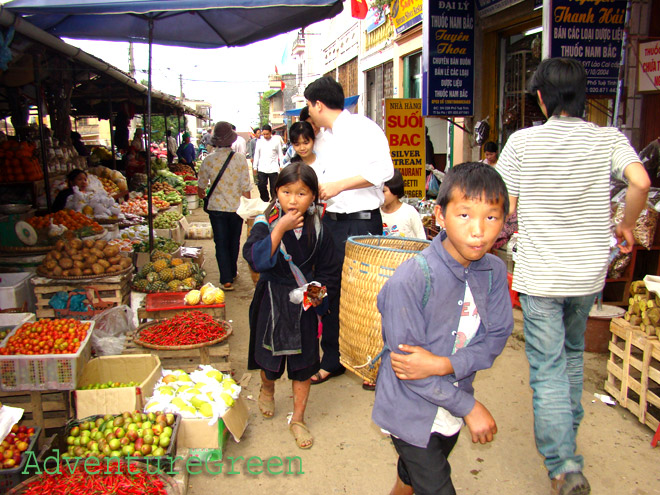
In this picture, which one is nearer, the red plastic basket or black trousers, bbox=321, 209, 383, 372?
black trousers, bbox=321, 209, 383, 372

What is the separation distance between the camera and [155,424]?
2891 mm

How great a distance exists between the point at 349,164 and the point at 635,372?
2.52 m

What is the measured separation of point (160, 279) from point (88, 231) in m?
1.47

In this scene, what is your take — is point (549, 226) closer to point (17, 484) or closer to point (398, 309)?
point (398, 309)

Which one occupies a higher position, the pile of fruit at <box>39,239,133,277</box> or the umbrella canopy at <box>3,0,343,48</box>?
the umbrella canopy at <box>3,0,343,48</box>

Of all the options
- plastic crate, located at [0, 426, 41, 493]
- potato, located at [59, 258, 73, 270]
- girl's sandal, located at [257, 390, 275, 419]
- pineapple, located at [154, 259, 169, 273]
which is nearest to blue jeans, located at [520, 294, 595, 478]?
girl's sandal, located at [257, 390, 275, 419]

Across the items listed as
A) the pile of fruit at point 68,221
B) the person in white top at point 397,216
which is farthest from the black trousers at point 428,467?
the pile of fruit at point 68,221

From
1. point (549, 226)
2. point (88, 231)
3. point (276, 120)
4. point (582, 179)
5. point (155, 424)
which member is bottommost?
point (155, 424)

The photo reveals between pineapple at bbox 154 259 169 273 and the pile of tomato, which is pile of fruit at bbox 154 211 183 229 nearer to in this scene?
pineapple at bbox 154 259 169 273

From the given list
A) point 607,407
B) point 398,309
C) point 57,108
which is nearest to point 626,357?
point 607,407

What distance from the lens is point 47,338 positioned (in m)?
3.40

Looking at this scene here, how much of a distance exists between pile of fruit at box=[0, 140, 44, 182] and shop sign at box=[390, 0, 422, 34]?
8.42 m

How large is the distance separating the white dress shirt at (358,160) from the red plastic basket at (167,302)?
5.28 feet

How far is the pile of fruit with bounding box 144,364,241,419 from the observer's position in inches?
122
